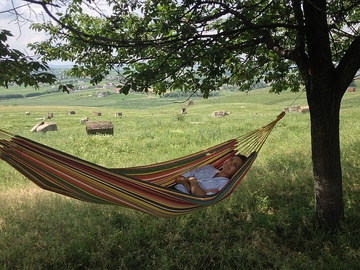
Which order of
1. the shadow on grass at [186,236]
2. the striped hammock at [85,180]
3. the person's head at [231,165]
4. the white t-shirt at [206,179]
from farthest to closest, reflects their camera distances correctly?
the person's head at [231,165]
the white t-shirt at [206,179]
the shadow on grass at [186,236]
the striped hammock at [85,180]

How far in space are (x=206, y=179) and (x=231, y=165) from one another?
321 millimetres

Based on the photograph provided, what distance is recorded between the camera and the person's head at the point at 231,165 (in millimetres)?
3275

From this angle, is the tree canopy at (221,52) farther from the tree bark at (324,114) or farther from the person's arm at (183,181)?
the person's arm at (183,181)

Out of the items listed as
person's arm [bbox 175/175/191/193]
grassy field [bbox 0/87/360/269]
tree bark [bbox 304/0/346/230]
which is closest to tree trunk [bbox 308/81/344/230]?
tree bark [bbox 304/0/346/230]

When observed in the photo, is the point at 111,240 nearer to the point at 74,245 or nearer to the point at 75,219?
the point at 74,245

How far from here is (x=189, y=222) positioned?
3020 millimetres

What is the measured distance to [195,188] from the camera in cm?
299

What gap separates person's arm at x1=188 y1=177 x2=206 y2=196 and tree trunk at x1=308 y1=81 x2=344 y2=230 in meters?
1.02

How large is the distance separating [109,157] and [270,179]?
3426 millimetres

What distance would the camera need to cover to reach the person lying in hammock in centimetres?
301

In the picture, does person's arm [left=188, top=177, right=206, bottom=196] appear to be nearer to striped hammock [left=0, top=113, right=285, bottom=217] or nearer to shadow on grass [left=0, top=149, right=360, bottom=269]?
shadow on grass [left=0, top=149, right=360, bottom=269]

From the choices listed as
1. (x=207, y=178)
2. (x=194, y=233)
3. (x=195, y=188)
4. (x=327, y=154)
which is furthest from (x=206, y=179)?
(x=327, y=154)

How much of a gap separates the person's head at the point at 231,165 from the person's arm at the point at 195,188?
386 millimetres

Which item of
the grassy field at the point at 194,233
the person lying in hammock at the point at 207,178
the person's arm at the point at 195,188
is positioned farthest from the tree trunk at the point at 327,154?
the person's arm at the point at 195,188
